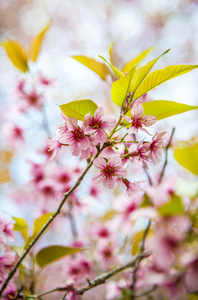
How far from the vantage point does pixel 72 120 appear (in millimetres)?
694

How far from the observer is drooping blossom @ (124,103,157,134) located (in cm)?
69

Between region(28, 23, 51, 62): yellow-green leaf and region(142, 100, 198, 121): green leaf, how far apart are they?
86 cm

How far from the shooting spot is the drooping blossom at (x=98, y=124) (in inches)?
27.3

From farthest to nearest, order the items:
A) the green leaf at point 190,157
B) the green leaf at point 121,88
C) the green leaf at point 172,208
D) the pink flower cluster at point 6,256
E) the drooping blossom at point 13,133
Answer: the drooping blossom at point 13,133, the pink flower cluster at point 6,256, the green leaf at point 121,88, the green leaf at point 190,157, the green leaf at point 172,208

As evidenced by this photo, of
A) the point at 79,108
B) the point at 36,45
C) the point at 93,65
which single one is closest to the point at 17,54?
the point at 36,45

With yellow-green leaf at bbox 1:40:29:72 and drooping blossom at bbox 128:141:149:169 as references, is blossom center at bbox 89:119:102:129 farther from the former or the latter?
yellow-green leaf at bbox 1:40:29:72

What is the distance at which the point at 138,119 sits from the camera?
72 centimetres

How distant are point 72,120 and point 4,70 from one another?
4.21 meters

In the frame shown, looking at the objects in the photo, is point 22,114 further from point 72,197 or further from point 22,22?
point 22,22

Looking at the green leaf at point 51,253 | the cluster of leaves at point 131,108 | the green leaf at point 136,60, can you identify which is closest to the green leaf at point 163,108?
the cluster of leaves at point 131,108

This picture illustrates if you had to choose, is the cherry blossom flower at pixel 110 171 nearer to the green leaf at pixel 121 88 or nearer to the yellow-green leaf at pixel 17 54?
the green leaf at pixel 121 88

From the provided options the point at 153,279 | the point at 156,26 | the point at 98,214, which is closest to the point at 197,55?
the point at 156,26

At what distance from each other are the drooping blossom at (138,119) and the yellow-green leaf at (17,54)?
0.90 m

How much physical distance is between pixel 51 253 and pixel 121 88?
2.02 ft
